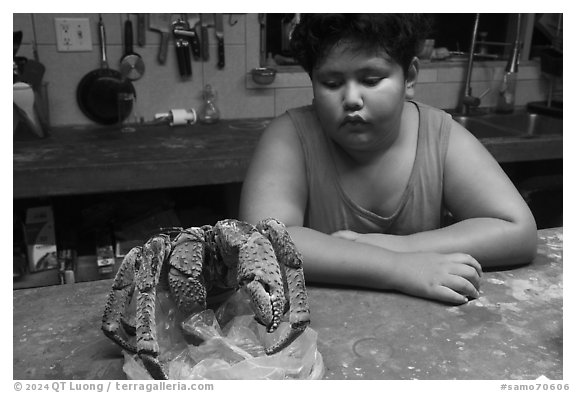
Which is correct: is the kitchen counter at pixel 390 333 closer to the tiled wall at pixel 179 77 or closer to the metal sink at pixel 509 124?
the tiled wall at pixel 179 77

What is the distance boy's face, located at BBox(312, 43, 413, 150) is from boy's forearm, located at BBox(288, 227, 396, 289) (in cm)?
26

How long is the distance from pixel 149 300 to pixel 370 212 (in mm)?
722

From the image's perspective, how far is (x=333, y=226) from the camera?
138cm

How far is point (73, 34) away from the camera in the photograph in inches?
97.0

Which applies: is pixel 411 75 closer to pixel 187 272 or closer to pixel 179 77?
pixel 187 272

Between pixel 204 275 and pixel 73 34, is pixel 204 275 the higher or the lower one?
the lower one

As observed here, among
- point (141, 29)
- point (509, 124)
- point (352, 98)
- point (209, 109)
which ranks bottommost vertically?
point (509, 124)

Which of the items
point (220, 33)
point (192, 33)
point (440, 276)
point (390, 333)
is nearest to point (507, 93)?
point (220, 33)

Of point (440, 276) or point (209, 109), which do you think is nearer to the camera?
point (440, 276)

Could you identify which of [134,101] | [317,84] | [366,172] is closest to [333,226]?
[366,172]

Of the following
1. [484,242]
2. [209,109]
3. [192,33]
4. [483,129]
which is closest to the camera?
[484,242]

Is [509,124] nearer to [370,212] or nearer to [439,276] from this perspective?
[370,212]

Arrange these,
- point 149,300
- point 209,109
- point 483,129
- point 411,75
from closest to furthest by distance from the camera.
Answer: point 149,300, point 411,75, point 209,109, point 483,129

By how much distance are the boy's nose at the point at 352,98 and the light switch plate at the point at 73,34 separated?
5.74ft
